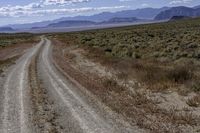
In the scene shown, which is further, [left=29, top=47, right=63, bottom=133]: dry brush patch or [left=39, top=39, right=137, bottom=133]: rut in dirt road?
[left=29, top=47, right=63, bottom=133]: dry brush patch

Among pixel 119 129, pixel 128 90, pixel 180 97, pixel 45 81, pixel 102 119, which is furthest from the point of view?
pixel 45 81

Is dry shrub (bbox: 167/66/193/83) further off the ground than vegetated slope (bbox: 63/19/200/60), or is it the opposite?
dry shrub (bbox: 167/66/193/83)

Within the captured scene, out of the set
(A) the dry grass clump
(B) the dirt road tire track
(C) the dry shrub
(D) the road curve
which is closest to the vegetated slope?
(C) the dry shrub

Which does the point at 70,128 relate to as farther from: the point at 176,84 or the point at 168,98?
the point at 176,84

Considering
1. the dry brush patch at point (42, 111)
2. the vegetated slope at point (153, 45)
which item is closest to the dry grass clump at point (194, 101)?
the dry brush patch at point (42, 111)

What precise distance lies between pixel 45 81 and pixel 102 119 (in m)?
9.29

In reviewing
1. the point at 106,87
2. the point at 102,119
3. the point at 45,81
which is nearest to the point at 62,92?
the point at 106,87

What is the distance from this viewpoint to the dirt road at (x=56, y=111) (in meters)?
10.3

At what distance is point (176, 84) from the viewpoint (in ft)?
53.4

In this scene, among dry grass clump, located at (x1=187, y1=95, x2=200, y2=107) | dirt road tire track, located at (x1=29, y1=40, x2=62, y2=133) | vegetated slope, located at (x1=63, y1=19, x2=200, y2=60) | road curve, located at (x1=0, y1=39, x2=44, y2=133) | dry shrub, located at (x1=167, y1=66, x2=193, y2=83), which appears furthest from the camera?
vegetated slope, located at (x1=63, y1=19, x2=200, y2=60)

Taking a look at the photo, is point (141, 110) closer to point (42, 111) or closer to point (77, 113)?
point (77, 113)

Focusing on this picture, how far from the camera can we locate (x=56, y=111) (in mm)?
12578

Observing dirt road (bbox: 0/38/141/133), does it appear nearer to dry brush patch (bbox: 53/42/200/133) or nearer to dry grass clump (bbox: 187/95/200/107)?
dry brush patch (bbox: 53/42/200/133)

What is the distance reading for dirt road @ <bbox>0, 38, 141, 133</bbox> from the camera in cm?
1026
